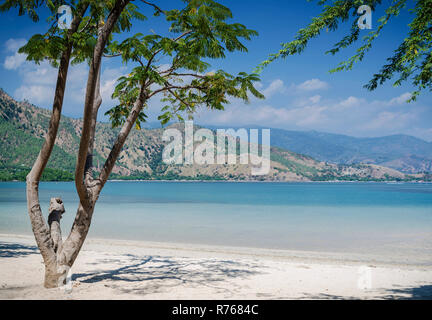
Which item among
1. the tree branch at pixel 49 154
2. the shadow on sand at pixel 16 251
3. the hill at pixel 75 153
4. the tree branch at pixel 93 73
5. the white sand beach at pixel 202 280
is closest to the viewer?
the tree branch at pixel 93 73

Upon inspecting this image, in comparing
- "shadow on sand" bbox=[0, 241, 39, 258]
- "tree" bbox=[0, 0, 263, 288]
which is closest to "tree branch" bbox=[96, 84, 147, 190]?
"tree" bbox=[0, 0, 263, 288]

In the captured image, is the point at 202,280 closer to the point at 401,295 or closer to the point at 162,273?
the point at 162,273

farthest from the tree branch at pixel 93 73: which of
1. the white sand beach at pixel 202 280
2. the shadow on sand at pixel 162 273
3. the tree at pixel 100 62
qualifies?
the shadow on sand at pixel 162 273

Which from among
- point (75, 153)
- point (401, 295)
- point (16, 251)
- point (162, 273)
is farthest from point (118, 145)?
point (75, 153)

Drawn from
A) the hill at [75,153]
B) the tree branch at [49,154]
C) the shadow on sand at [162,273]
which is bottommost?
the shadow on sand at [162,273]

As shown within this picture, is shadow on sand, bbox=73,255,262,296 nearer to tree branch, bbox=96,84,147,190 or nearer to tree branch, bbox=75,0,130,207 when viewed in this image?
tree branch, bbox=96,84,147,190

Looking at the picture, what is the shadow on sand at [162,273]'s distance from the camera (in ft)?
23.0

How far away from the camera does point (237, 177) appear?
522 feet

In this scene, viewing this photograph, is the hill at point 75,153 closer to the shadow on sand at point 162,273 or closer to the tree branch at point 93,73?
the shadow on sand at point 162,273

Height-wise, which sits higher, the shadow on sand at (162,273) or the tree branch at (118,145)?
the tree branch at (118,145)

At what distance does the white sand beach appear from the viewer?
6301mm

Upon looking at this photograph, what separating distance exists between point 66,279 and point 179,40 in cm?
434

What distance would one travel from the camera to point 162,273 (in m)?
8.48

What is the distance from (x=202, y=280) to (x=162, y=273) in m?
1.16
